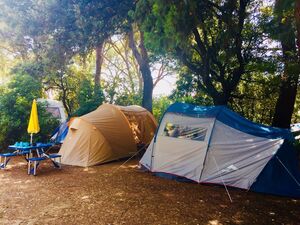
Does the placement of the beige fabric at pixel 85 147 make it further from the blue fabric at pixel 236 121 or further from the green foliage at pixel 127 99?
the green foliage at pixel 127 99

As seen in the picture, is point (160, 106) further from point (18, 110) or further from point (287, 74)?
point (287, 74)

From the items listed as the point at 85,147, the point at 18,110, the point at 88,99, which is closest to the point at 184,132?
the point at 85,147

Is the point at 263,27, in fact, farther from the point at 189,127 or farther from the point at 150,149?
the point at 150,149

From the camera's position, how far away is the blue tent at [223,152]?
5777mm

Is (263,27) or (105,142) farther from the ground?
(263,27)

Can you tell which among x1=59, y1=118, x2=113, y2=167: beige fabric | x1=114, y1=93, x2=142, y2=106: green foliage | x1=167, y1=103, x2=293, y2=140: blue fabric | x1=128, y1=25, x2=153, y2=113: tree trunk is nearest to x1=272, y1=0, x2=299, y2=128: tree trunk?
x1=167, y1=103, x2=293, y2=140: blue fabric

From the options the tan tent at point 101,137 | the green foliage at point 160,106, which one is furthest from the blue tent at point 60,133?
the green foliage at point 160,106

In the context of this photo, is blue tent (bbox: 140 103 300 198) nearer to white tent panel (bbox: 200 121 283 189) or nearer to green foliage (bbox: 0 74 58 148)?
white tent panel (bbox: 200 121 283 189)

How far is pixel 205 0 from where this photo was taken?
348 inches

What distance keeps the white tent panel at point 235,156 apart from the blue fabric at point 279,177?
10cm

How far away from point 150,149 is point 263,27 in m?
5.24

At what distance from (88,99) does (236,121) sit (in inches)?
326

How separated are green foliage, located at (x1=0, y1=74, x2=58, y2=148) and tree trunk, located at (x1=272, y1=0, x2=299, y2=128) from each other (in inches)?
335

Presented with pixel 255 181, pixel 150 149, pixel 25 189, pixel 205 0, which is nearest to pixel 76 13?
pixel 205 0
